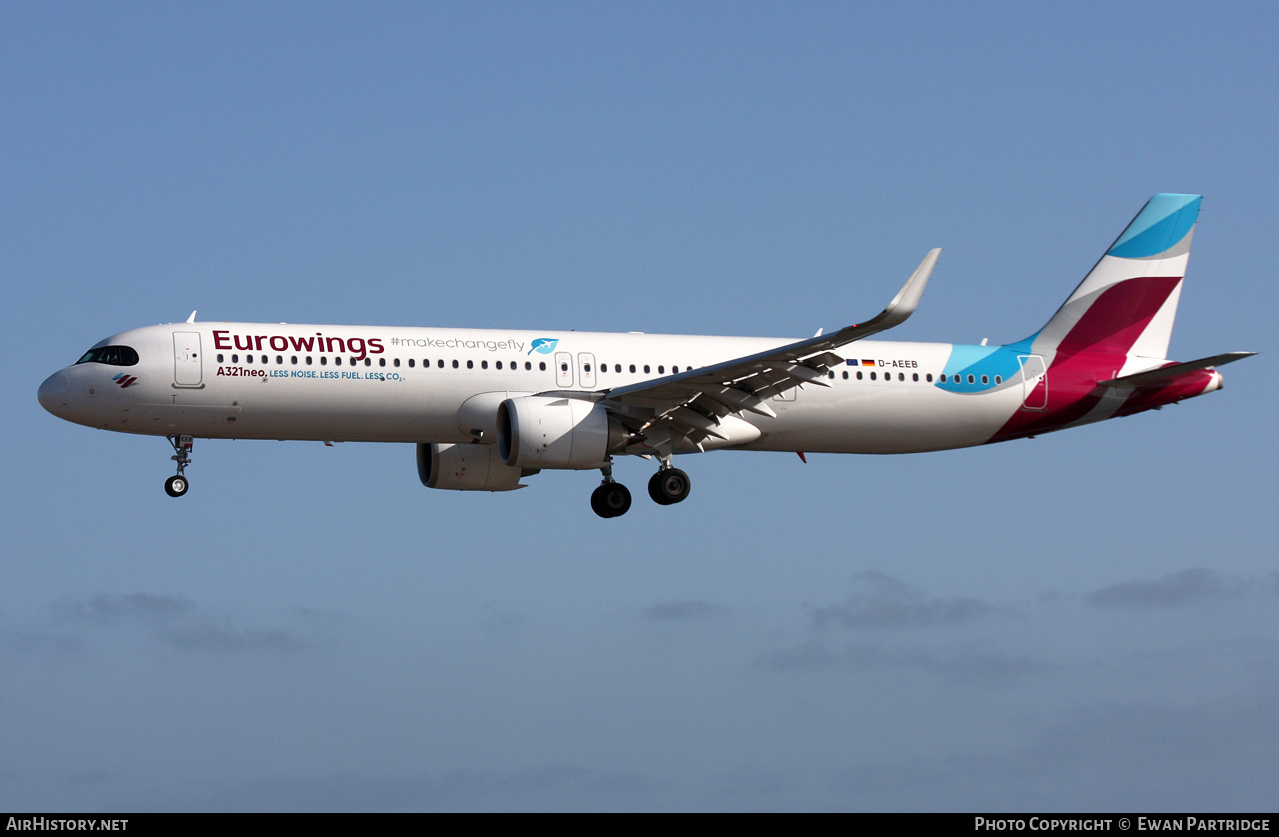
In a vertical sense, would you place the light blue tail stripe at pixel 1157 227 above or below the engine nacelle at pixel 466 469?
above

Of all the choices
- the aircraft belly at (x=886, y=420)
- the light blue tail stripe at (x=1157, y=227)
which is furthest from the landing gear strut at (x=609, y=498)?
the light blue tail stripe at (x=1157, y=227)

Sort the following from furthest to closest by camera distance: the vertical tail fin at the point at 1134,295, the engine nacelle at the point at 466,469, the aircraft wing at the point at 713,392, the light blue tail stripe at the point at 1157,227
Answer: the light blue tail stripe at the point at 1157,227
the vertical tail fin at the point at 1134,295
the engine nacelle at the point at 466,469
the aircraft wing at the point at 713,392

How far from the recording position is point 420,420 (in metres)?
38.8

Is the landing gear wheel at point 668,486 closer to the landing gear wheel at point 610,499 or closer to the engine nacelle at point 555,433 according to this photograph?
the landing gear wheel at point 610,499

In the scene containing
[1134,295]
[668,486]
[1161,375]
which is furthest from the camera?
[1134,295]

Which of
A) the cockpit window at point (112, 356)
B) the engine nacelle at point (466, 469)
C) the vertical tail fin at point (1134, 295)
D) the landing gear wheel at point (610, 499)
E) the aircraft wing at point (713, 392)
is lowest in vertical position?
the landing gear wheel at point (610, 499)

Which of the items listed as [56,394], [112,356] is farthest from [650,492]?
[56,394]

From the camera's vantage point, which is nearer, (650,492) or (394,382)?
(394,382)

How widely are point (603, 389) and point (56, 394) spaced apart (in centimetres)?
1258

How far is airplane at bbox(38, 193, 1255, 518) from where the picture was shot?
37750 mm

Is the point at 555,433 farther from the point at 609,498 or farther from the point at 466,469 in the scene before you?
the point at 466,469

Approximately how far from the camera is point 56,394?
124 ft

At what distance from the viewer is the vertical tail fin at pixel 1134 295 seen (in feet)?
146
